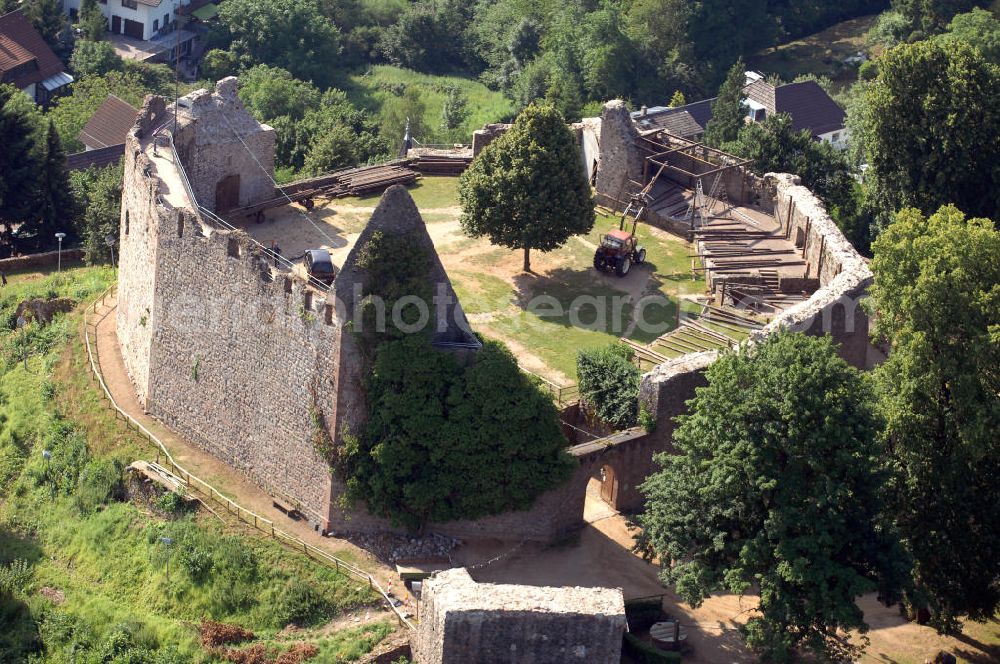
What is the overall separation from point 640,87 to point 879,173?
37057 millimetres

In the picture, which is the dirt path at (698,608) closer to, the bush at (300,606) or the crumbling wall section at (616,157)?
the bush at (300,606)

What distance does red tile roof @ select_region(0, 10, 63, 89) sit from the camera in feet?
326

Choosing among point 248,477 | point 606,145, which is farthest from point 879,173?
point 248,477

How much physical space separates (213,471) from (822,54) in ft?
232

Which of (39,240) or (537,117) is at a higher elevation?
(537,117)

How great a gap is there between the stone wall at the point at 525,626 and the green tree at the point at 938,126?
94.8 ft

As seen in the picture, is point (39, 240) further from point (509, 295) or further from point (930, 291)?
point (930, 291)

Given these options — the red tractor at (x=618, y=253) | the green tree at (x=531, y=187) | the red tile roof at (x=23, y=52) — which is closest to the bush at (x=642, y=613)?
the red tractor at (x=618, y=253)

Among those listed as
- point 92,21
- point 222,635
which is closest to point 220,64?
point 92,21

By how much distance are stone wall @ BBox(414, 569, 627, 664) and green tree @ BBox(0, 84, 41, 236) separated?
132 ft

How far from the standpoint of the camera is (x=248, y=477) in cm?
5191

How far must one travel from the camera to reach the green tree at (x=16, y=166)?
73.1 metres

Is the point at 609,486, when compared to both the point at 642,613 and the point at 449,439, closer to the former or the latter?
the point at 642,613

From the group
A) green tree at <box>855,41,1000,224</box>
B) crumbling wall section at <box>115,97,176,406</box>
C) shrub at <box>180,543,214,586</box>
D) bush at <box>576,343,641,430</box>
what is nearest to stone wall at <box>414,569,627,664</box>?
shrub at <box>180,543,214,586</box>
